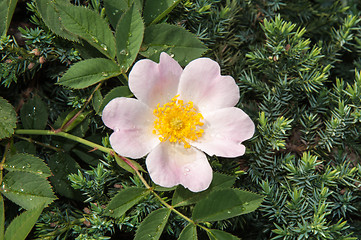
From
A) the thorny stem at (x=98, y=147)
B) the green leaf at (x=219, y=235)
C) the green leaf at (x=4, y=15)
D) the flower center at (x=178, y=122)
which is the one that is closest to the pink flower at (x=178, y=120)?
the flower center at (x=178, y=122)

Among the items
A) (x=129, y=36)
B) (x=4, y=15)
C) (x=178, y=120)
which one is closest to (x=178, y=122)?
(x=178, y=120)

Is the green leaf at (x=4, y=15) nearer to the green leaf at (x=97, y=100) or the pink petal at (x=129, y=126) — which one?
the green leaf at (x=97, y=100)

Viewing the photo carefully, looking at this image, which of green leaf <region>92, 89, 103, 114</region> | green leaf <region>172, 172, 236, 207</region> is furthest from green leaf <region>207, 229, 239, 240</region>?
green leaf <region>92, 89, 103, 114</region>

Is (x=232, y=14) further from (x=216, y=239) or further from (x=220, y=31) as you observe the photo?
(x=216, y=239)

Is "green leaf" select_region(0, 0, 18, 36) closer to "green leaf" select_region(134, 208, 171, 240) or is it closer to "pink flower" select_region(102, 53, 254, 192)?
"pink flower" select_region(102, 53, 254, 192)

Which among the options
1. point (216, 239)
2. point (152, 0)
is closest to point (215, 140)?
point (216, 239)

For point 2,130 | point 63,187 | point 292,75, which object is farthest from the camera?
point 292,75

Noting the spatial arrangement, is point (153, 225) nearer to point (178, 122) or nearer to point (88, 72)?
point (178, 122)
